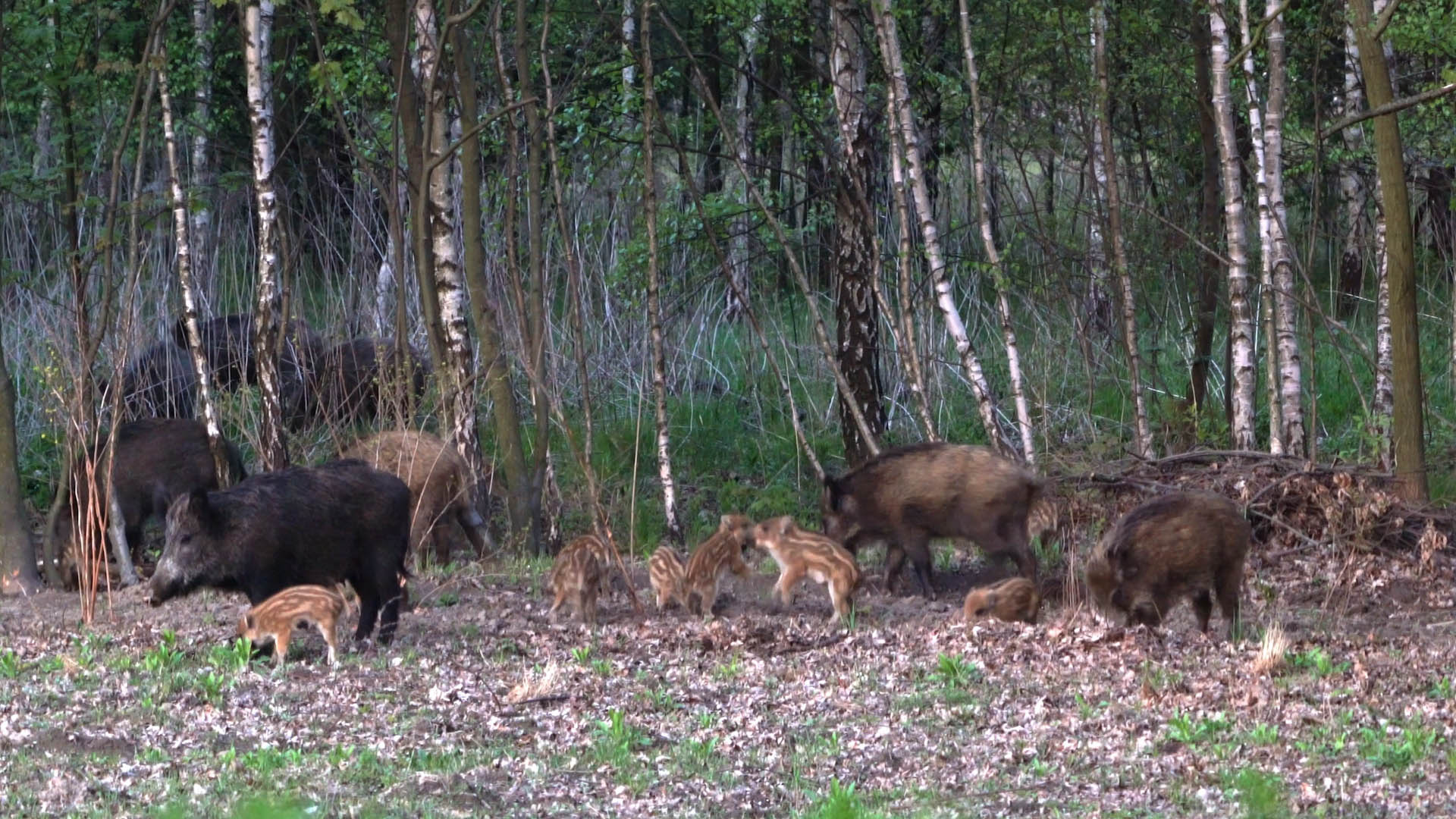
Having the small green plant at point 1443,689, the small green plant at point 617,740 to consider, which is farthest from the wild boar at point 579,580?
the small green plant at point 1443,689

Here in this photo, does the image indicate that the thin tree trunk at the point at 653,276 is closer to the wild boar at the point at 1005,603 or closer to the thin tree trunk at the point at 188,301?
the thin tree trunk at the point at 188,301

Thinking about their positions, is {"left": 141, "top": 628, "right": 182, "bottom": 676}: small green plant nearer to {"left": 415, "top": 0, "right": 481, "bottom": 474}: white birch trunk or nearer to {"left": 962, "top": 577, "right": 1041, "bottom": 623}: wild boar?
{"left": 415, "top": 0, "right": 481, "bottom": 474}: white birch trunk

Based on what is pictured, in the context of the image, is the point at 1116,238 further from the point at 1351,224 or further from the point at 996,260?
the point at 1351,224

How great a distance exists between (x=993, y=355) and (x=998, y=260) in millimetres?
3613

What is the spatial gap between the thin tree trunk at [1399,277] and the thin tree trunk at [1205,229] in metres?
3.59

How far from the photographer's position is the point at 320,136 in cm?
1933

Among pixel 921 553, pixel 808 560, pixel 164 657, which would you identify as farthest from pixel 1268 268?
pixel 164 657

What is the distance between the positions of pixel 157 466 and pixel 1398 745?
8306mm

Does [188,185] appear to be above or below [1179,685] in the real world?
above

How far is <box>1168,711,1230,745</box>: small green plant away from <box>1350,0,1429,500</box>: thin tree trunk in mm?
4091

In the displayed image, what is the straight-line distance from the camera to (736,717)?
626 cm

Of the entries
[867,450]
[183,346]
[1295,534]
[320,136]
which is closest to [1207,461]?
[1295,534]

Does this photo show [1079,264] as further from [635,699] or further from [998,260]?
[635,699]

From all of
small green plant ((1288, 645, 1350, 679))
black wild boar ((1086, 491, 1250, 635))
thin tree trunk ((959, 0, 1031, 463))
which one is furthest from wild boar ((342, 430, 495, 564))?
small green plant ((1288, 645, 1350, 679))
